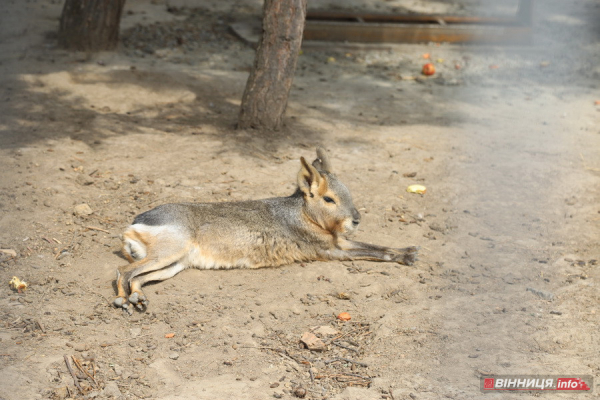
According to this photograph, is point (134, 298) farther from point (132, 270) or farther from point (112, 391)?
point (112, 391)

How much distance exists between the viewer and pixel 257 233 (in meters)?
4.31

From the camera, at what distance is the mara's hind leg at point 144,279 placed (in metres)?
3.67

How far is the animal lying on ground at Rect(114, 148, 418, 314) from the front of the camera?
13.2 ft

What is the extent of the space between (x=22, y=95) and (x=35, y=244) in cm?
319

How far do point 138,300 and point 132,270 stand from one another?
246mm

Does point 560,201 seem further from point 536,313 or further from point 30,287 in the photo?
point 30,287

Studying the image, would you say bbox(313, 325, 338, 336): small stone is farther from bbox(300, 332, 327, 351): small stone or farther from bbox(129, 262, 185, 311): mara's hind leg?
bbox(129, 262, 185, 311): mara's hind leg

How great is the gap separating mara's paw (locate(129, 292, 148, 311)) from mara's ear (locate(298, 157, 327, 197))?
4.38ft

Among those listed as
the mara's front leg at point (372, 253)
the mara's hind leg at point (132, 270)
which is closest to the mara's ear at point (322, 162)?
the mara's front leg at point (372, 253)

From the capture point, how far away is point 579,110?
25.6 ft

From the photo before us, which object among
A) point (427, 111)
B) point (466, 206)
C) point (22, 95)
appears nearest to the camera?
point (466, 206)

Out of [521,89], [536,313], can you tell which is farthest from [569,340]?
[521,89]

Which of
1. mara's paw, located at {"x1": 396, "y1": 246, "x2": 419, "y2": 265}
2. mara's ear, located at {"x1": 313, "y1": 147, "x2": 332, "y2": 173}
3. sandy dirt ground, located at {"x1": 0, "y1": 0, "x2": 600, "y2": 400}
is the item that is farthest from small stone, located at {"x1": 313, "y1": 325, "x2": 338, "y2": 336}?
mara's ear, located at {"x1": 313, "y1": 147, "x2": 332, "y2": 173}

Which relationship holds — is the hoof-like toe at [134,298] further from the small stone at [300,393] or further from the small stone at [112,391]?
the small stone at [300,393]
